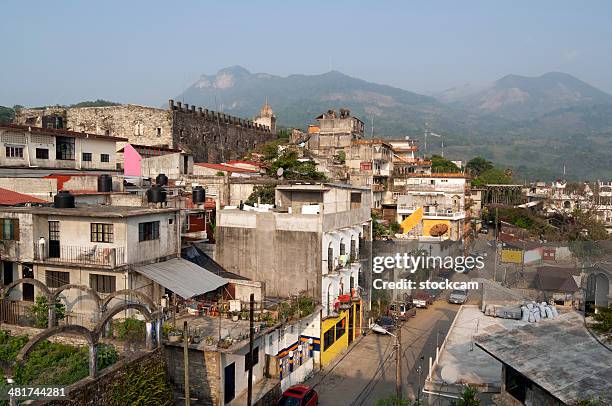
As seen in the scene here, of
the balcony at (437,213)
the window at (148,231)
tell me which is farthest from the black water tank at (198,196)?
the balcony at (437,213)

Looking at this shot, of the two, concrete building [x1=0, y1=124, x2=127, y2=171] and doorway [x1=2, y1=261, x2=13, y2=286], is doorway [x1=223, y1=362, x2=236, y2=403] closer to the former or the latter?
doorway [x1=2, y1=261, x2=13, y2=286]

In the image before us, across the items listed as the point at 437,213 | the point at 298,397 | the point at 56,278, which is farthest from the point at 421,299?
the point at 56,278

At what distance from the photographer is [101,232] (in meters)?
18.4

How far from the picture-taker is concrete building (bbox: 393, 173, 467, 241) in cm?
4488

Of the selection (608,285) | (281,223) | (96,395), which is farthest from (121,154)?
(608,285)

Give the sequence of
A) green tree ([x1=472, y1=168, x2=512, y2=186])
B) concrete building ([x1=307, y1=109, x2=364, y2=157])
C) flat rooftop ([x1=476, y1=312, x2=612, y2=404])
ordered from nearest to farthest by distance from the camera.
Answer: flat rooftop ([x1=476, y1=312, x2=612, y2=404])
concrete building ([x1=307, y1=109, x2=364, y2=157])
green tree ([x1=472, y1=168, x2=512, y2=186])

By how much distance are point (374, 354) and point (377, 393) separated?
4561 millimetres

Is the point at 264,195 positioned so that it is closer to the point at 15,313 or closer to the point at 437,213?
the point at 15,313

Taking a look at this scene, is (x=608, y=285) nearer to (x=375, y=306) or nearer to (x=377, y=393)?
(x=377, y=393)

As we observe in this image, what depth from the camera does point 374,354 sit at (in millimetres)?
24984

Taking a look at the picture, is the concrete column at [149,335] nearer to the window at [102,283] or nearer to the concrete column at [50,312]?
the concrete column at [50,312]

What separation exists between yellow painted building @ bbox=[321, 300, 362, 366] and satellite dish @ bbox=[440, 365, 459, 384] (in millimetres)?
7138

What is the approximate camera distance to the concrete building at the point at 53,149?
28344mm

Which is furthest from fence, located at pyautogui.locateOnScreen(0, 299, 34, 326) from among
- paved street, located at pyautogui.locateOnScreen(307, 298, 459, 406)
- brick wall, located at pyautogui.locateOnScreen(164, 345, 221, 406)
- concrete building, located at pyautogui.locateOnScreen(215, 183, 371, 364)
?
paved street, located at pyautogui.locateOnScreen(307, 298, 459, 406)
